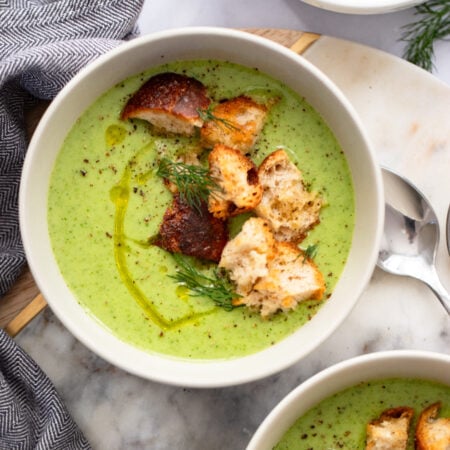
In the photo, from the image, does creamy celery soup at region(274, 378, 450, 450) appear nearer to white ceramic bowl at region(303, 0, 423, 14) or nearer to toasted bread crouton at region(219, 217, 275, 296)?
toasted bread crouton at region(219, 217, 275, 296)

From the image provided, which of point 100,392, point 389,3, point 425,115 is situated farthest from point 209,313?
point 389,3

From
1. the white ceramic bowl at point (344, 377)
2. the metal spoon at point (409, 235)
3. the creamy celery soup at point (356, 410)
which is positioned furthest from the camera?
the metal spoon at point (409, 235)

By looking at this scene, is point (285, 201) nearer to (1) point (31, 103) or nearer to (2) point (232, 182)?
(2) point (232, 182)

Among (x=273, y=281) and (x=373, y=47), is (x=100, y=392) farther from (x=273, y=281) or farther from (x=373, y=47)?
(x=373, y=47)

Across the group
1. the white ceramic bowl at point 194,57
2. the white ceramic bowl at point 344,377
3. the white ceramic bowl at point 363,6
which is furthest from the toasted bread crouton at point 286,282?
the white ceramic bowl at point 363,6

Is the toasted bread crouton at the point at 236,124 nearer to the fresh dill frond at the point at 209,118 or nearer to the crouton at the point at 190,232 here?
the fresh dill frond at the point at 209,118

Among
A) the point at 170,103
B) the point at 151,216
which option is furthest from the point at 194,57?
the point at 151,216
